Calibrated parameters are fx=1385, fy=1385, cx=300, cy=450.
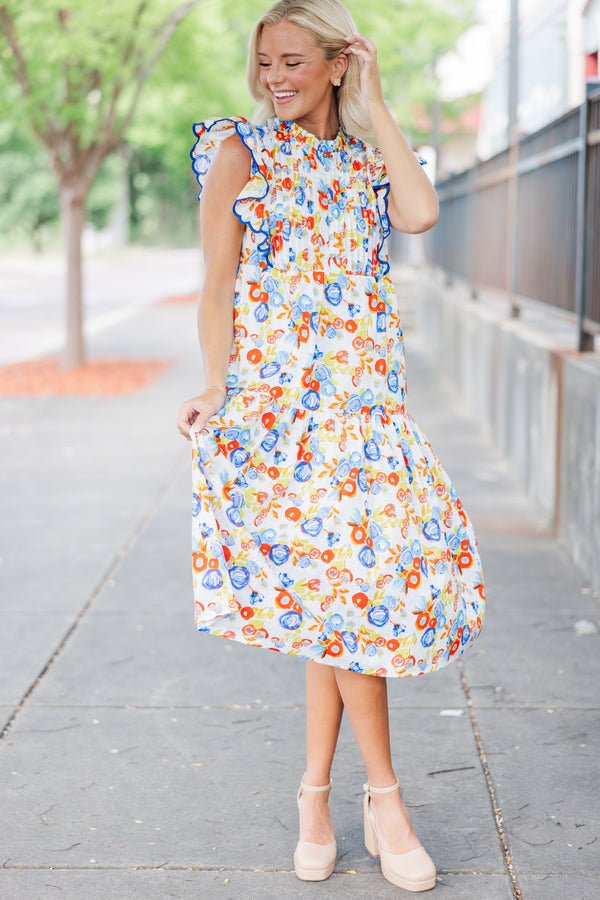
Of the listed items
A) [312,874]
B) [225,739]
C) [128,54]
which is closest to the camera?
[312,874]

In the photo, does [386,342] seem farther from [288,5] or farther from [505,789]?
[505,789]

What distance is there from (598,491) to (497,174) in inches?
214

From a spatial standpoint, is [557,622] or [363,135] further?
[557,622]

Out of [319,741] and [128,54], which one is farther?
[128,54]

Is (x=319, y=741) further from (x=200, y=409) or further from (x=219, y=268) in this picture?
(x=219, y=268)

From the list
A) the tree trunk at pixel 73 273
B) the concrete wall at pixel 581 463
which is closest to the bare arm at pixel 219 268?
the concrete wall at pixel 581 463

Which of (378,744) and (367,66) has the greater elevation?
(367,66)

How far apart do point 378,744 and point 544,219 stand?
557cm

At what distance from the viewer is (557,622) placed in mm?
5242

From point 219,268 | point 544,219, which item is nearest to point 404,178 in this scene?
point 219,268

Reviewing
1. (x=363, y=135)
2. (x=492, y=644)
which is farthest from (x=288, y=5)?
(x=492, y=644)

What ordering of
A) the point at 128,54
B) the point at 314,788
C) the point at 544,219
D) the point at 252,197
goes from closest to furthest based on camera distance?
the point at 252,197
the point at 314,788
the point at 544,219
the point at 128,54

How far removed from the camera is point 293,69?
309 cm

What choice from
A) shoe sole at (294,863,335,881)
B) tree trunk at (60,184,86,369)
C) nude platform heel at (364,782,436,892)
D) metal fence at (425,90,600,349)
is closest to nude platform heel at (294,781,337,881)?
shoe sole at (294,863,335,881)
